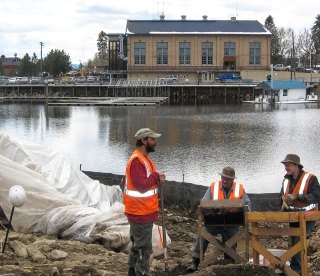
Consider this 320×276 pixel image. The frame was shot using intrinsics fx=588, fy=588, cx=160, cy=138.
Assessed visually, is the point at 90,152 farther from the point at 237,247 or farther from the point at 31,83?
the point at 31,83

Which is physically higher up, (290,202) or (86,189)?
(290,202)

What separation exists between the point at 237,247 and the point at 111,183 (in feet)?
25.7

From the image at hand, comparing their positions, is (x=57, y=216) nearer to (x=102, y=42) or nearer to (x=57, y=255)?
(x=57, y=255)

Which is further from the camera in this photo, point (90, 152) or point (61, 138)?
point (61, 138)

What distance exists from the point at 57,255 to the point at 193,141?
28.7 meters

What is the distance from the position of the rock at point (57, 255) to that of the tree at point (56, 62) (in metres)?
124

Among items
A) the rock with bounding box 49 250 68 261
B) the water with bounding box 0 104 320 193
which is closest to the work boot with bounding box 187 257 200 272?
the rock with bounding box 49 250 68 261

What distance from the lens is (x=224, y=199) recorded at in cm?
752

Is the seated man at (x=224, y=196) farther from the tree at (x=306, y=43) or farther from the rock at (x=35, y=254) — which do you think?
the tree at (x=306, y=43)

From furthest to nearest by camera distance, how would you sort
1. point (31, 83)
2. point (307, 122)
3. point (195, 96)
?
point (31, 83)
point (195, 96)
point (307, 122)

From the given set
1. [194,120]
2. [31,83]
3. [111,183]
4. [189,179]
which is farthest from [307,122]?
[31,83]

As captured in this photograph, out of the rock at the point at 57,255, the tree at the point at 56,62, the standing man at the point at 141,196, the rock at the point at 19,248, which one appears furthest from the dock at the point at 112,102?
the standing man at the point at 141,196

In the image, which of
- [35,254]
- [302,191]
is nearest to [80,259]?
[35,254]

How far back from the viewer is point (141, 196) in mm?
6734
